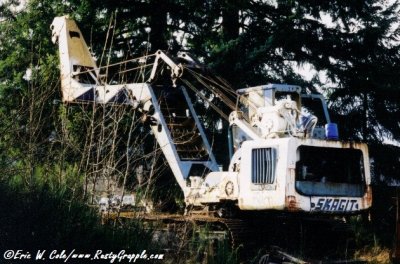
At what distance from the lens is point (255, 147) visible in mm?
9391

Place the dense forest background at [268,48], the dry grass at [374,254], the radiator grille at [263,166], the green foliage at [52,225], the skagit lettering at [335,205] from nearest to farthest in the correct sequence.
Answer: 1. the green foliage at [52,225]
2. the skagit lettering at [335,205]
3. the radiator grille at [263,166]
4. the dry grass at [374,254]
5. the dense forest background at [268,48]

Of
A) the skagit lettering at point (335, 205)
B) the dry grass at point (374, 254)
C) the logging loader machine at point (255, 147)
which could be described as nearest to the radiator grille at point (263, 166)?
the logging loader machine at point (255, 147)

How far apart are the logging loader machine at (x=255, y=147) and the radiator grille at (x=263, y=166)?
17 millimetres

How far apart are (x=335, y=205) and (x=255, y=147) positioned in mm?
1691

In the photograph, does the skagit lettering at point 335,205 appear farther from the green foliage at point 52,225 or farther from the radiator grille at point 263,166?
the green foliage at point 52,225

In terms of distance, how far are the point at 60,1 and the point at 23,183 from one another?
30.4 ft

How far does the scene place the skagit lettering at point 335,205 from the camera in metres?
8.93

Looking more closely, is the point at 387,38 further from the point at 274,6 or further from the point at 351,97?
the point at 274,6

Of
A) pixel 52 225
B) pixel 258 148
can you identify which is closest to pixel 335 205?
pixel 258 148

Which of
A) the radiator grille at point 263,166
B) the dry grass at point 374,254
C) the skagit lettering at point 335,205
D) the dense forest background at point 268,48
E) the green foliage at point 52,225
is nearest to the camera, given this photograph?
the green foliage at point 52,225

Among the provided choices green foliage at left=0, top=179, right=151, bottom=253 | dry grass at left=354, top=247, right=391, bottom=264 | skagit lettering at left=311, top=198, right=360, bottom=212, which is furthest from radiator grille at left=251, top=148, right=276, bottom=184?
dry grass at left=354, top=247, right=391, bottom=264

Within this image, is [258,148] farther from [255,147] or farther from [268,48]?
[268,48]

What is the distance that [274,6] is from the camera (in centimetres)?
1483

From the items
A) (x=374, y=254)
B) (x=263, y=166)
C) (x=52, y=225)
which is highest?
(x=263, y=166)
